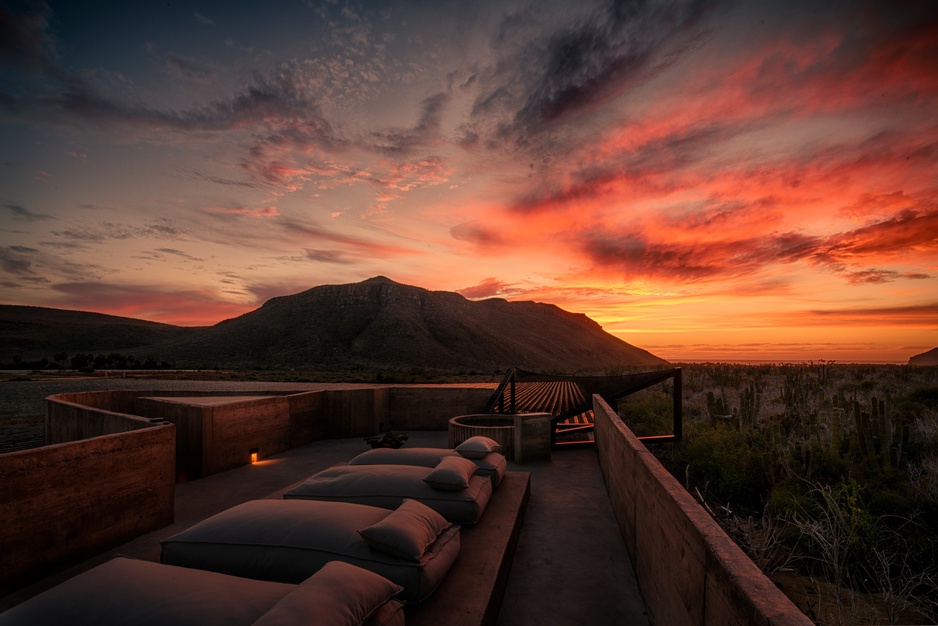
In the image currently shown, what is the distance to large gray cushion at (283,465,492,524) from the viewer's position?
4.62 meters

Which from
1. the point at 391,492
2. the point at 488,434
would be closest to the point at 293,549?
the point at 391,492

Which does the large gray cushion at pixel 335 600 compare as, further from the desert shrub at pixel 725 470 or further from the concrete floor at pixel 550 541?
the desert shrub at pixel 725 470

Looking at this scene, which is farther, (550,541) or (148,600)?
(550,541)

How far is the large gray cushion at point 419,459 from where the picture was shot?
5.73 m

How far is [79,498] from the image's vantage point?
4.98m

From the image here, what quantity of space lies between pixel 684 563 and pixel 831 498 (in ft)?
14.9

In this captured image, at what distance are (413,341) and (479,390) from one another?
61.3 metres

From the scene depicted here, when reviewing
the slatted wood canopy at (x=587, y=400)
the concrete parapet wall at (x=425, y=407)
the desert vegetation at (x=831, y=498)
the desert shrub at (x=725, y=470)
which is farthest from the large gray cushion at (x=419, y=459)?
A: the concrete parapet wall at (x=425, y=407)

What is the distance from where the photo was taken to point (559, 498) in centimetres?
709

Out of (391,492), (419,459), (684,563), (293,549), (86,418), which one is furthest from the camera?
(86,418)

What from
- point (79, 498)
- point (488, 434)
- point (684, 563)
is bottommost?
point (488, 434)

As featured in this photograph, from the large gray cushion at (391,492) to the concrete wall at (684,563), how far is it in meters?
1.63

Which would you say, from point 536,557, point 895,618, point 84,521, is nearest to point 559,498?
point 536,557

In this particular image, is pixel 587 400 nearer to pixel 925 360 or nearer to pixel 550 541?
pixel 550 541
